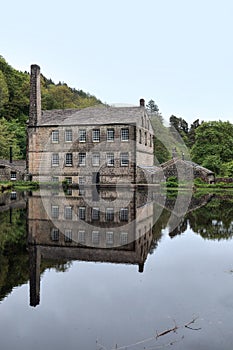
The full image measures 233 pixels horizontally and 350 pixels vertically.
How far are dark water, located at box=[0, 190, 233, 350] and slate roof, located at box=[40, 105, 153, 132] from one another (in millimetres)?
30643

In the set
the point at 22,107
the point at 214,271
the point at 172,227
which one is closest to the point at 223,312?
the point at 214,271

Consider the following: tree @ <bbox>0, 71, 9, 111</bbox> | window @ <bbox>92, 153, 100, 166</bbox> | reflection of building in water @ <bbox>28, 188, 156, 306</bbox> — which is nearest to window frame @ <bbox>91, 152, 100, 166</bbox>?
window @ <bbox>92, 153, 100, 166</bbox>

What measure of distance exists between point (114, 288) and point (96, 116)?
3871cm

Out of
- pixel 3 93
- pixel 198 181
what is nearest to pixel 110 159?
pixel 198 181

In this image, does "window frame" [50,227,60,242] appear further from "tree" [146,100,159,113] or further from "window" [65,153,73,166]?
"tree" [146,100,159,113]

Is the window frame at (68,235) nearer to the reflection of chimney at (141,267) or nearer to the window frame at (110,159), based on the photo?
the reflection of chimney at (141,267)

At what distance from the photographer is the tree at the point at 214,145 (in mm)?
52438

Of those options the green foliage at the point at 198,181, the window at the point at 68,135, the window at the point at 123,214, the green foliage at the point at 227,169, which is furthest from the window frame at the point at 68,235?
the green foliage at the point at 227,169

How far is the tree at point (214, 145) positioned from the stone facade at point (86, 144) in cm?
1203

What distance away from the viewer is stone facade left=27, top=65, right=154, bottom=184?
139ft

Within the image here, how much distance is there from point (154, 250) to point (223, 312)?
438 cm

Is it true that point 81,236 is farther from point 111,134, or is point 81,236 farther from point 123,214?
point 111,134

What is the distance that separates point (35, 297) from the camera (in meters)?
6.44

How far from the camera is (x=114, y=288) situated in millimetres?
6918
